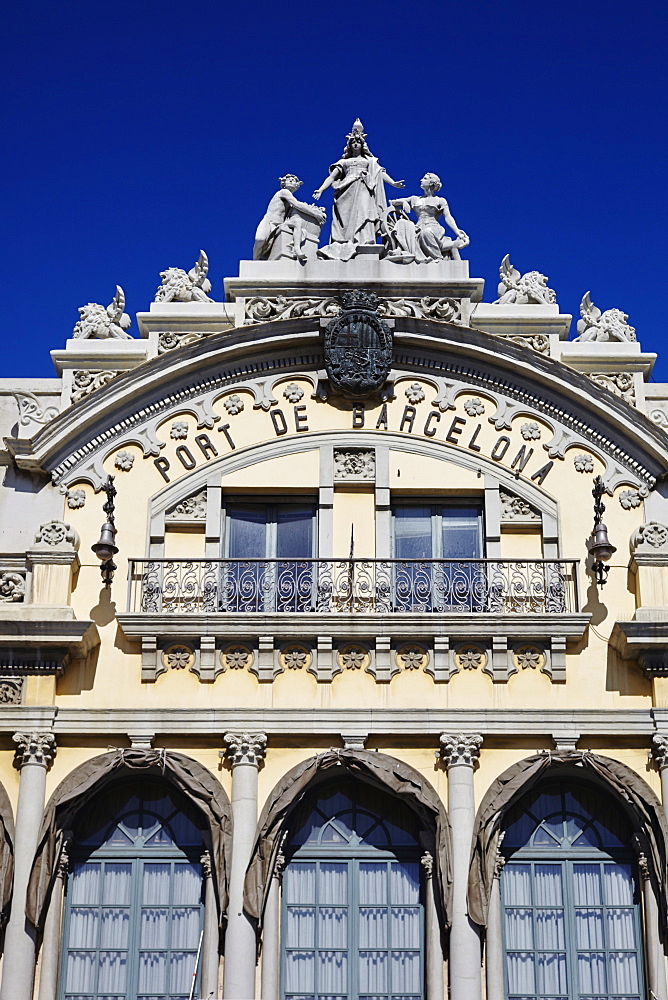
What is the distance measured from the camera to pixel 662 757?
21219 millimetres

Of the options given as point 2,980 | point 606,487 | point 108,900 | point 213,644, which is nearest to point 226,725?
point 213,644

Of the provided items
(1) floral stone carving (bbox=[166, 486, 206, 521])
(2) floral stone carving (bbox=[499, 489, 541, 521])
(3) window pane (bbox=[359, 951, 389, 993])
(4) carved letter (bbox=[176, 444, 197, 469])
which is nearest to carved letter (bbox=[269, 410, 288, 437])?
(4) carved letter (bbox=[176, 444, 197, 469])

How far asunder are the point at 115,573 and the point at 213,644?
1.88 m

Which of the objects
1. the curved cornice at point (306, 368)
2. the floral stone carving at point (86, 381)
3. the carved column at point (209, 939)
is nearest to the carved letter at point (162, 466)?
the curved cornice at point (306, 368)

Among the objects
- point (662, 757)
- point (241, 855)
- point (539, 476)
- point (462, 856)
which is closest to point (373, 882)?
point (462, 856)

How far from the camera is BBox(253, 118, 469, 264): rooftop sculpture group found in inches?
976

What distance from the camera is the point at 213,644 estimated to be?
2180cm

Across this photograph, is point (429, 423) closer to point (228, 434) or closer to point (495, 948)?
point (228, 434)

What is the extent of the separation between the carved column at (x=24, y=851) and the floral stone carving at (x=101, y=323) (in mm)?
6143

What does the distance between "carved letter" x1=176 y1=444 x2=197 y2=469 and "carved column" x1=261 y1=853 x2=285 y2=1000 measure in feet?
19.1

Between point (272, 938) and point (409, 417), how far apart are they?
25.3ft

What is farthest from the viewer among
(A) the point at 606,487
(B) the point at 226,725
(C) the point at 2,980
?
(A) the point at 606,487

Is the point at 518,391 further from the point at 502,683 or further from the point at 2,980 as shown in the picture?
the point at 2,980

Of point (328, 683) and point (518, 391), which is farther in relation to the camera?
point (518, 391)
